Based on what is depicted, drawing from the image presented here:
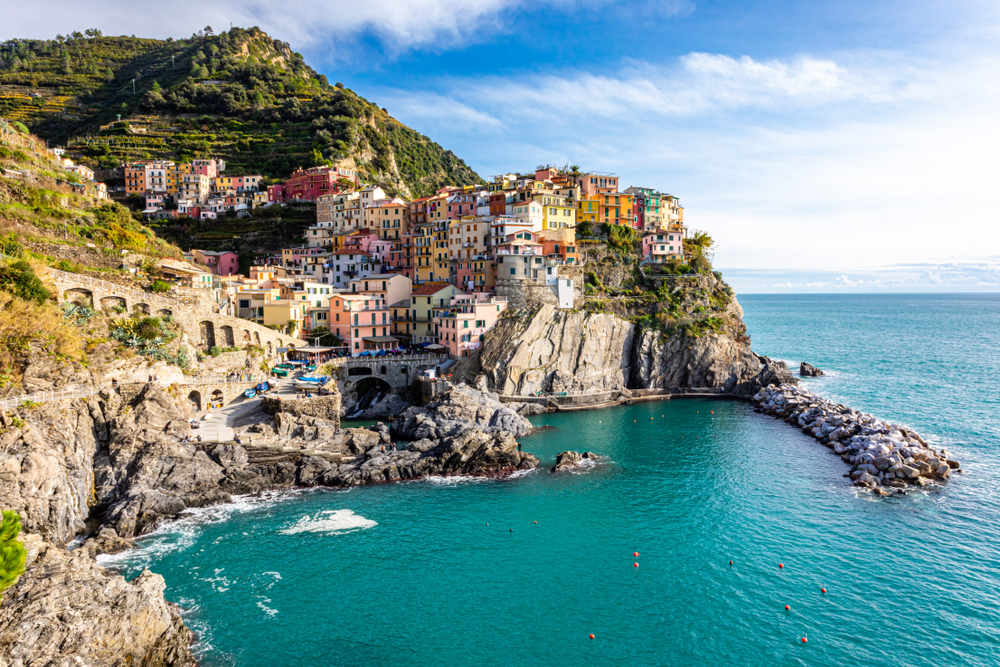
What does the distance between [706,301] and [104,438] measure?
5738 centimetres

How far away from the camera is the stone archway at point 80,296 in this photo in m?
39.8

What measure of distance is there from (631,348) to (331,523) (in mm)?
39097

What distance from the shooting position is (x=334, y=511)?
3200cm

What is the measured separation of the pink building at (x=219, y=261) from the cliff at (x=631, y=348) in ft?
131

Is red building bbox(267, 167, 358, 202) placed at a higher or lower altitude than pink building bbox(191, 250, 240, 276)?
higher

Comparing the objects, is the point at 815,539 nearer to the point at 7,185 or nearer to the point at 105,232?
the point at 105,232

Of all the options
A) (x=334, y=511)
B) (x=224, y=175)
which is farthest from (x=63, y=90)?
(x=334, y=511)

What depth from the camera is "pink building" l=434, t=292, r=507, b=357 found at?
55.4m

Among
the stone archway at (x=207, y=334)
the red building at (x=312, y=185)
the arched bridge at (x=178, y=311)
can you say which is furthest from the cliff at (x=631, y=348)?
the red building at (x=312, y=185)

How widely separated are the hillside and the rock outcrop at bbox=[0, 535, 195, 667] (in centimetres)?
8366

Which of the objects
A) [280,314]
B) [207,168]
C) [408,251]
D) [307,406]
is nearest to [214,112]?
[207,168]

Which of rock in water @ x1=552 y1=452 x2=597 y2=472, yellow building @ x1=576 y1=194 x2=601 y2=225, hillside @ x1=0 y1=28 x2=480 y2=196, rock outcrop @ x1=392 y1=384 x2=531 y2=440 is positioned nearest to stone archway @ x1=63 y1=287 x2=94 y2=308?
rock outcrop @ x1=392 y1=384 x2=531 y2=440

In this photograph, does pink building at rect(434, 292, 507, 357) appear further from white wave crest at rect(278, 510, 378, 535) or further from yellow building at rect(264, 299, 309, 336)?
white wave crest at rect(278, 510, 378, 535)

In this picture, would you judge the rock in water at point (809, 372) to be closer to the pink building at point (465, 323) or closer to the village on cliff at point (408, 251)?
the village on cliff at point (408, 251)
